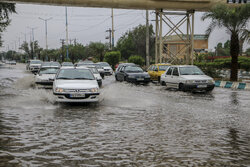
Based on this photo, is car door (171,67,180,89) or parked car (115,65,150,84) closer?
car door (171,67,180,89)

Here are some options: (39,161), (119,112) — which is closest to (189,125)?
(119,112)

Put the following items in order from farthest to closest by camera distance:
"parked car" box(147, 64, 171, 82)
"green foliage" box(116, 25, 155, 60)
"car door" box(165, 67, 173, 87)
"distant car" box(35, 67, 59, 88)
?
"green foliage" box(116, 25, 155, 60)
"parked car" box(147, 64, 171, 82)
"car door" box(165, 67, 173, 87)
"distant car" box(35, 67, 59, 88)

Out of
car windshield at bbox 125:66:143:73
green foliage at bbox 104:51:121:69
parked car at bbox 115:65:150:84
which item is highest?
green foliage at bbox 104:51:121:69

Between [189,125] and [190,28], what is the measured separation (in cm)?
2378

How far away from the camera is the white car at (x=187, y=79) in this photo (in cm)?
1784

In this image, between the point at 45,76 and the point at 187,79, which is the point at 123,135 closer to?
the point at 187,79

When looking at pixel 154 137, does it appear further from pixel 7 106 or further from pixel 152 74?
pixel 152 74

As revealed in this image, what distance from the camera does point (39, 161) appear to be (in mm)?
5328

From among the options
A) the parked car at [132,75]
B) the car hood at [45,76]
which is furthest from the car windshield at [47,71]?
the parked car at [132,75]

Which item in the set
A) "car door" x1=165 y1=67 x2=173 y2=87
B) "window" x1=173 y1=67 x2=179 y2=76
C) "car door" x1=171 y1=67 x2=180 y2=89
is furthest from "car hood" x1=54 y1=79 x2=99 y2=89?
"car door" x1=165 y1=67 x2=173 y2=87

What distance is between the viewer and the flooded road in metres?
5.52

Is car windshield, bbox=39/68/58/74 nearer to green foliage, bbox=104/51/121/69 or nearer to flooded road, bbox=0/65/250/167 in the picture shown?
flooded road, bbox=0/65/250/167

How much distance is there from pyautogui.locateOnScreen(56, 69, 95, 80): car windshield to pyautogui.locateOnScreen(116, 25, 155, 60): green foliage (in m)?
55.5

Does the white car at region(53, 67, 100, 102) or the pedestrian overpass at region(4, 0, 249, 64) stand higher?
the pedestrian overpass at region(4, 0, 249, 64)
